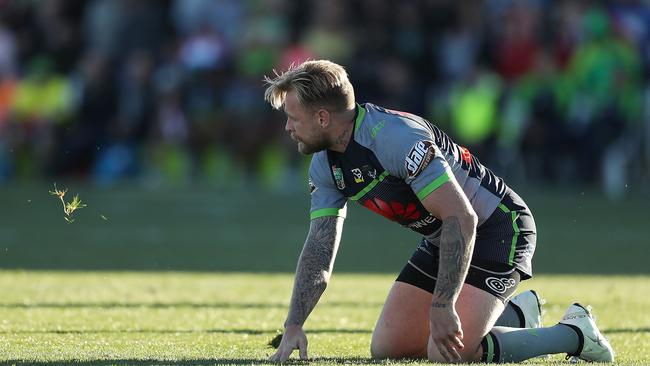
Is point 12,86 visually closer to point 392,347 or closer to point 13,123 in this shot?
point 13,123

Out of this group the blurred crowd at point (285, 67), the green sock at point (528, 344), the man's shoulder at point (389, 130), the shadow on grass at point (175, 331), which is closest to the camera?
the man's shoulder at point (389, 130)

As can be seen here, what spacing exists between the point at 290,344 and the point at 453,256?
94 centimetres

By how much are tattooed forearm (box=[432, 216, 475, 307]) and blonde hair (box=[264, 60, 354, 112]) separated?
0.83 meters

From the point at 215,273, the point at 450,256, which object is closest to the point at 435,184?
the point at 450,256

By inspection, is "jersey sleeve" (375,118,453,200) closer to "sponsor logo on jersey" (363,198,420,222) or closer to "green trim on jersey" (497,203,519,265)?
"sponsor logo on jersey" (363,198,420,222)

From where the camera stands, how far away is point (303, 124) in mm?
6391

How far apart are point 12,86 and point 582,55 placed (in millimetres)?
8977

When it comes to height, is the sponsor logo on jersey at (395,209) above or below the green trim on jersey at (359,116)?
below

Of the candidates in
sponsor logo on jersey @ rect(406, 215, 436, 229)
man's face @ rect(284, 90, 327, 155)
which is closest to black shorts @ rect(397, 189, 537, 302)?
sponsor logo on jersey @ rect(406, 215, 436, 229)

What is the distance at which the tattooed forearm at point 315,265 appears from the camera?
6.54m

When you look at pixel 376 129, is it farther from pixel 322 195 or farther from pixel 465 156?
pixel 465 156

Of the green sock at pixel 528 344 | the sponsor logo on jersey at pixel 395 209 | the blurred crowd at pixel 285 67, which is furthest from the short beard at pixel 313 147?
the blurred crowd at pixel 285 67

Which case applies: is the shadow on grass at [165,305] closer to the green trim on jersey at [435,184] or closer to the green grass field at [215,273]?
the green grass field at [215,273]

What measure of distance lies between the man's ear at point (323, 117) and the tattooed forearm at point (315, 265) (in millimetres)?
A: 617
